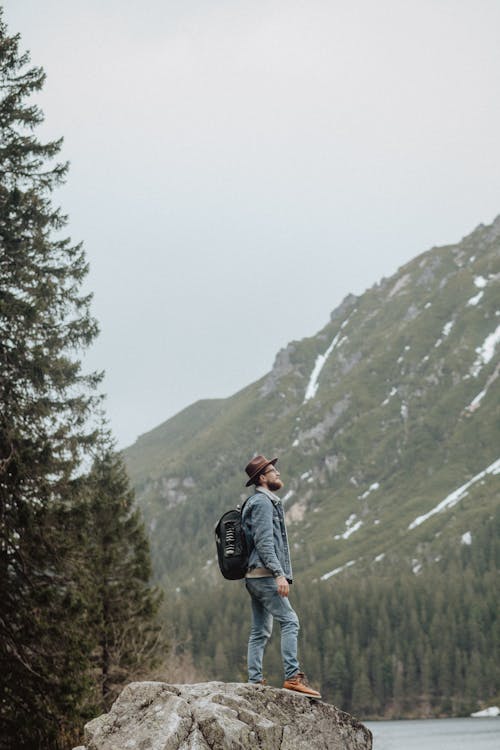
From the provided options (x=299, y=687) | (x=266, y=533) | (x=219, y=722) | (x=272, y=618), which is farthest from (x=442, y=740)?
(x=219, y=722)

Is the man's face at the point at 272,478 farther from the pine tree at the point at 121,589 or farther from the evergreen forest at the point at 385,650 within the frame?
the evergreen forest at the point at 385,650

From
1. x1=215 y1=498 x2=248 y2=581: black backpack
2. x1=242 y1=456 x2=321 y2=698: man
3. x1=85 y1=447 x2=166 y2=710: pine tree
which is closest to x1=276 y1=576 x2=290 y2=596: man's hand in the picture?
x1=242 y1=456 x2=321 y2=698: man

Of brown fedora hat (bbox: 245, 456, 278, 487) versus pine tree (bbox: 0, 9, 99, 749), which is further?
pine tree (bbox: 0, 9, 99, 749)

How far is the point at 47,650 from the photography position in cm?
2144

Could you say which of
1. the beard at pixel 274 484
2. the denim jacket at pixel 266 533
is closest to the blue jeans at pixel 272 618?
the denim jacket at pixel 266 533

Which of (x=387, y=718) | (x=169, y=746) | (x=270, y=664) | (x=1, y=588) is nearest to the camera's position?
(x=169, y=746)

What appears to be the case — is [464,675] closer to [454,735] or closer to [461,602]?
[461,602]

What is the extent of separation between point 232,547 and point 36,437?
994 centimetres

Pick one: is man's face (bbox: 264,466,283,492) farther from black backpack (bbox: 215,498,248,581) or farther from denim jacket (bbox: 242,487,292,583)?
black backpack (bbox: 215,498,248,581)

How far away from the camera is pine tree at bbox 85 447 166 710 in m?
36.2

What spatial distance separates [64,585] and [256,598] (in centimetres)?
954

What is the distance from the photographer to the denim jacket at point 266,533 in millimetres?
13359

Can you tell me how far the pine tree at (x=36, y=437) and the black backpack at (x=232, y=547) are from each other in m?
8.80

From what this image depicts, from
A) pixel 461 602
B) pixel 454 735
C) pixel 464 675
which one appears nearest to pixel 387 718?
pixel 464 675
